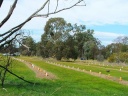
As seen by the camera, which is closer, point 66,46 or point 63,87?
point 63,87

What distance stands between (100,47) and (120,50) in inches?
920

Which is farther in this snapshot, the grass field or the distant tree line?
the distant tree line

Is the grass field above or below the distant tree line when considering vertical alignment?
below

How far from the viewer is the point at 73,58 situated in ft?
379

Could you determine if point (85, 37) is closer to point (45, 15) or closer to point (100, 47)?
point (100, 47)

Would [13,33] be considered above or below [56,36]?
below

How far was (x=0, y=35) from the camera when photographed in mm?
3363

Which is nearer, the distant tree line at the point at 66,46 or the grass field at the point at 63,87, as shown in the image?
the grass field at the point at 63,87

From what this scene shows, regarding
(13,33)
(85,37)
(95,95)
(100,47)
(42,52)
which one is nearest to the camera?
(13,33)

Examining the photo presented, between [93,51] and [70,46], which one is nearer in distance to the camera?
[70,46]

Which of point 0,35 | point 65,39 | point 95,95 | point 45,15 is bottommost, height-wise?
point 95,95

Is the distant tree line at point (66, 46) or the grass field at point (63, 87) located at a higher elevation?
the distant tree line at point (66, 46)

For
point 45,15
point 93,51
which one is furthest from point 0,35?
point 93,51

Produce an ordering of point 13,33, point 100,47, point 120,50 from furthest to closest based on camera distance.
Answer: point 100,47 < point 120,50 < point 13,33
